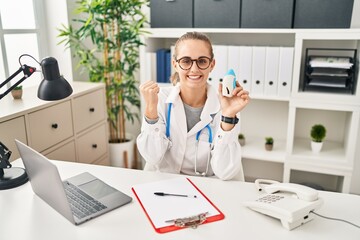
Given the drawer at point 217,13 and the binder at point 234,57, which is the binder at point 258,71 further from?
the drawer at point 217,13

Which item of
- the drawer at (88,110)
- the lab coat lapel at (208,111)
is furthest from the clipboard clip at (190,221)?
the drawer at (88,110)

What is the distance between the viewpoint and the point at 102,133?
2643mm

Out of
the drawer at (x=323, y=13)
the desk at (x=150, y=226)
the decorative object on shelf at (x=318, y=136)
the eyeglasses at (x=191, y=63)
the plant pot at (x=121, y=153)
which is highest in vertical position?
the drawer at (x=323, y=13)

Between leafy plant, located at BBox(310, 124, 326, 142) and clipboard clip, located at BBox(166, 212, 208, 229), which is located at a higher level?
clipboard clip, located at BBox(166, 212, 208, 229)

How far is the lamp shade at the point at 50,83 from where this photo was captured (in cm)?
122

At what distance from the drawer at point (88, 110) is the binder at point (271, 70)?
127 cm

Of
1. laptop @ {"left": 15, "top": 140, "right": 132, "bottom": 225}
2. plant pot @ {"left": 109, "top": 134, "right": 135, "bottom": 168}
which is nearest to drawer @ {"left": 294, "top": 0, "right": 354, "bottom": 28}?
plant pot @ {"left": 109, "top": 134, "right": 135, "bottom": 168}

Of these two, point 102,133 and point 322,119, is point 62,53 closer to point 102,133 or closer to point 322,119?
point 102,133

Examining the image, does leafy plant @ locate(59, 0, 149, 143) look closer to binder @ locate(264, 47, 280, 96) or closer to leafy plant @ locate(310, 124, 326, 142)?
binder @ locate(264, 47, 280, 96)

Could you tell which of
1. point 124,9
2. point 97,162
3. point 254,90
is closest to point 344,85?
point 254,90

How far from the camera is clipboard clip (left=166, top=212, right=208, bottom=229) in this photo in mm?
1056

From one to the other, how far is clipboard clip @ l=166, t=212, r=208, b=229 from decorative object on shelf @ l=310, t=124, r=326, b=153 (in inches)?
67.4

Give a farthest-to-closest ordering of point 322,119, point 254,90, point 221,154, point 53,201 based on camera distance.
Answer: point 322,119 < point 254,90 < point 221,154 < point 53,201

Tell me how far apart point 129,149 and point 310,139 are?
155cm
